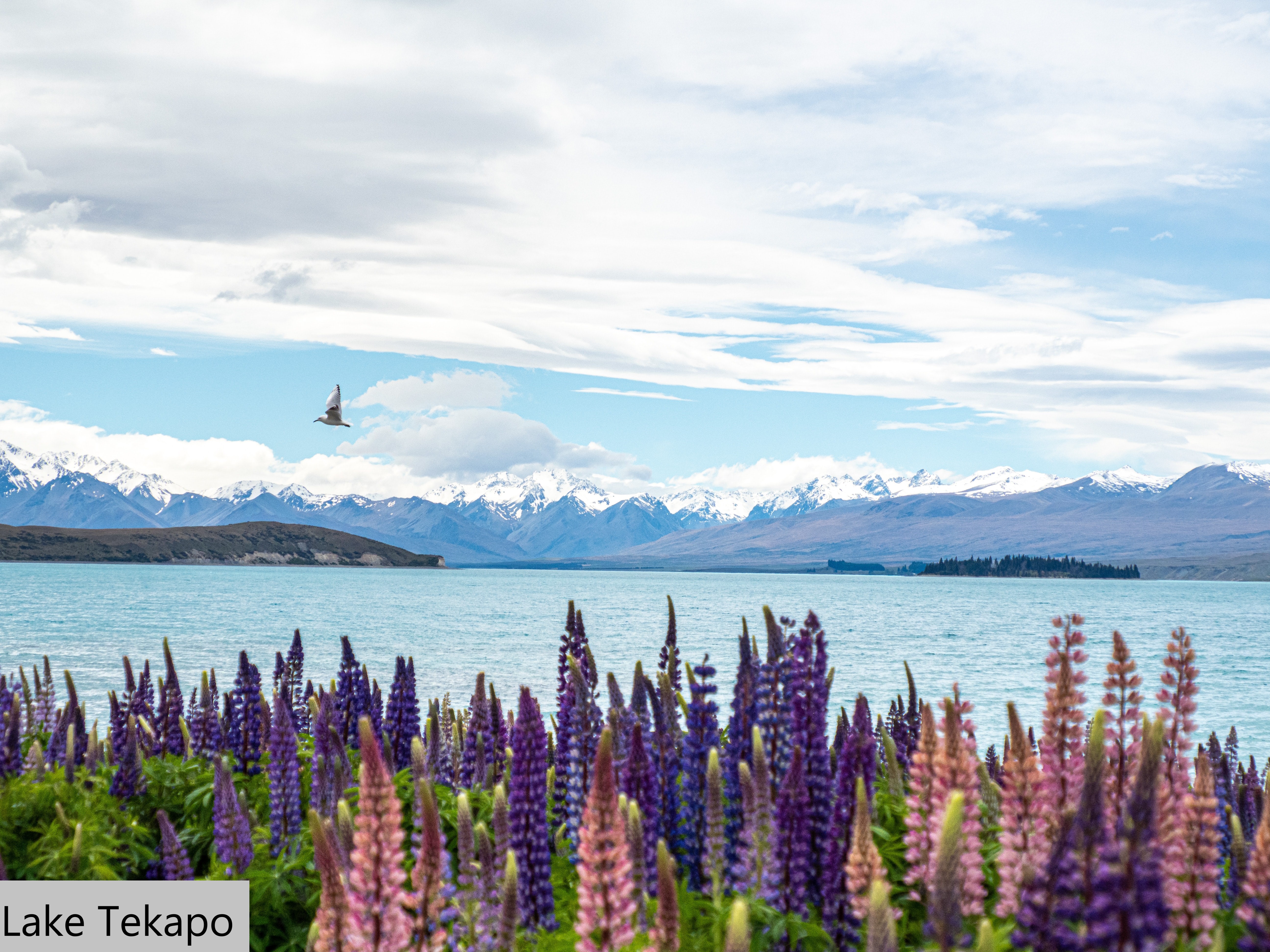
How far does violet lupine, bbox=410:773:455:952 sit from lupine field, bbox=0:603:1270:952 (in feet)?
0.05

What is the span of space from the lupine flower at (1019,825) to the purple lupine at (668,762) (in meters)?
2.49

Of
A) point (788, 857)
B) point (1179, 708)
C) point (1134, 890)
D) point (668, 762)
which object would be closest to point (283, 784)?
point (668, 762)

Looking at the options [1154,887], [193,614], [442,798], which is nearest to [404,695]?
[442,798]

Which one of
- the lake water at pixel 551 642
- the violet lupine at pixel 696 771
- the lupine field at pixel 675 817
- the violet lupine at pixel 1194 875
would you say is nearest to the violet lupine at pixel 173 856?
the lupine field at pixel 675 817

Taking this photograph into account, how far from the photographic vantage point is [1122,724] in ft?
19.1

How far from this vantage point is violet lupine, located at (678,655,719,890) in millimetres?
6969

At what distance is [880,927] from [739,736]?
162 inches

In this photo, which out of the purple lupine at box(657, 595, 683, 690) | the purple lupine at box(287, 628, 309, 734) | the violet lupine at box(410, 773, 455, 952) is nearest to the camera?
the violet lupine at box(410, 773, 455, 952)

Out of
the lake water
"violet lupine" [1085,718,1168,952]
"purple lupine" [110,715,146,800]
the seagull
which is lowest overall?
the lake water

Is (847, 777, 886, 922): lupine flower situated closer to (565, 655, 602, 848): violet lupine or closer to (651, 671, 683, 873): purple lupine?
(651, 671, 683, 873): purple lupine

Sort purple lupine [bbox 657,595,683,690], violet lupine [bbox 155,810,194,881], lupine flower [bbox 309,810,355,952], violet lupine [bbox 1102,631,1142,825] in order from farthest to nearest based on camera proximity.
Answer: purple lupine [bbox 657,595,683,690] < violet lupine [bbox 155,810,194,881] < violet lupine [bbox 1102,631,1142,825] < lupine flower [bbox 309,810,355,952]

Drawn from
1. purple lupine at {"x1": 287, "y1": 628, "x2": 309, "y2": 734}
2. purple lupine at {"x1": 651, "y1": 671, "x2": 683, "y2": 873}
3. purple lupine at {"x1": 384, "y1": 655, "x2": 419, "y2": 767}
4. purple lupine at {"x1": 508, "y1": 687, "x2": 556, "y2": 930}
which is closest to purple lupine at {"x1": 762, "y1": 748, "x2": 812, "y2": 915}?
→ purple lupine at {"x1": 651, "y1": 671, "x2": 683, "y2": 873}

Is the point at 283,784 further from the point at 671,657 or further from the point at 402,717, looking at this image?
the point at 671,657

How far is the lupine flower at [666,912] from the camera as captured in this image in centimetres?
429
